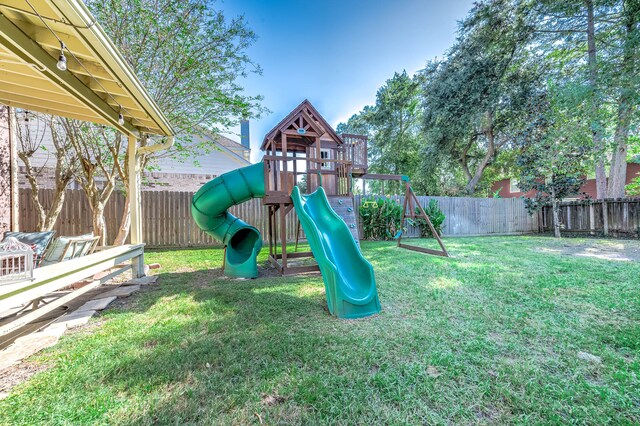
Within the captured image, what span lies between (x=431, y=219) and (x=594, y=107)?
6.38 metres

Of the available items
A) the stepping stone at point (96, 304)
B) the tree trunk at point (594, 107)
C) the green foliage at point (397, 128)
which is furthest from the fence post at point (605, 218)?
the stepping stone at point (96, 304)

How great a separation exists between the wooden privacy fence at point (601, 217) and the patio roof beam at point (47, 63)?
15.7m

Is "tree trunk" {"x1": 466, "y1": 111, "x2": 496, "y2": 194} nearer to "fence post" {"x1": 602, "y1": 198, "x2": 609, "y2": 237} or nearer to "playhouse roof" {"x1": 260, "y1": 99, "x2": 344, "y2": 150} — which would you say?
"fence post" {"x1": 602, "y1": 198, "x2": 609, "y2": 237}

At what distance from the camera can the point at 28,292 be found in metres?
2.04

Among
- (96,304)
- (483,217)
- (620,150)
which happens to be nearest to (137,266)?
(96,304)

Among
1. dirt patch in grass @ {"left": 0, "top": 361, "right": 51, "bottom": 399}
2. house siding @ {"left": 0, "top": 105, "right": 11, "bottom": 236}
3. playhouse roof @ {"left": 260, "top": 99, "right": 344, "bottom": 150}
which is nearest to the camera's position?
dirt patch in grass @ {"left": 0, "top": 361, "right": 51, "bottom": 399}

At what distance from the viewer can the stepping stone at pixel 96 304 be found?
3.13 metres

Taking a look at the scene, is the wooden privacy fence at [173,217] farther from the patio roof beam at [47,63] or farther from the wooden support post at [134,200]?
the patio roof beam at [47,63]

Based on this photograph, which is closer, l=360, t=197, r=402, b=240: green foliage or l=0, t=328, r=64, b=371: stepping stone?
l=0, t=328, r=64, b=371: stepping stone

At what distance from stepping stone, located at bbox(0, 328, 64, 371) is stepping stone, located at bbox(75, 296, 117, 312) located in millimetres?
623

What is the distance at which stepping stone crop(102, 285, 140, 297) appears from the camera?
370 cm

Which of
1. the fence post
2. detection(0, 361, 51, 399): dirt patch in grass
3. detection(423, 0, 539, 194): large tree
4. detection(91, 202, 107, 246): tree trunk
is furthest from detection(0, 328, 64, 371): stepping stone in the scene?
detection(423, 0, 539, 194): large tree

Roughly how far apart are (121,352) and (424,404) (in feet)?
7.71

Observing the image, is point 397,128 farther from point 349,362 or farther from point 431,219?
point 349,362
